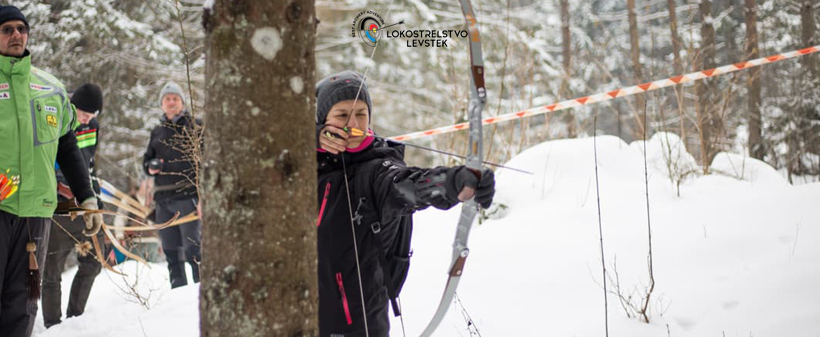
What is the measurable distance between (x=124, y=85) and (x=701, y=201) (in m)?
10.1

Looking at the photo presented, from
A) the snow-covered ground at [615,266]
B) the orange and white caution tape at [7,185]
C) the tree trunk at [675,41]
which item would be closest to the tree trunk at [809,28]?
the tree trunk at [675,41]

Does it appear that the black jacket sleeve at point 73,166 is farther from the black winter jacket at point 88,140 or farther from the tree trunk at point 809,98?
the tree trunk at point 809,98

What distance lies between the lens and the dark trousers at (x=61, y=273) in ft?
13.9

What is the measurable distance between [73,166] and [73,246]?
1.65 metres

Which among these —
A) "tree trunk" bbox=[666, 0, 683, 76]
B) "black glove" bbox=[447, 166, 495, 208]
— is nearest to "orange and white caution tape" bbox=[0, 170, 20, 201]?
"black glove" bbox=[447, 166, 495, 208]

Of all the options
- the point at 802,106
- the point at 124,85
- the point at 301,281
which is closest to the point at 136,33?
the point at 124,85

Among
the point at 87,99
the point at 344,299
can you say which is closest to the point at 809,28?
the point at 344,299

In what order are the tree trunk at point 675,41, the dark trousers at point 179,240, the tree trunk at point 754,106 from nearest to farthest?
the dark trousers at point 179,240 → the tree trunk at point 675,41 → the tree trunk at point 754,106

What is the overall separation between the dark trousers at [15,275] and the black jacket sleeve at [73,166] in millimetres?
457

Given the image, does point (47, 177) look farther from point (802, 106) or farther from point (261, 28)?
point (802, 106)

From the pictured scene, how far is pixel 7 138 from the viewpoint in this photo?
2.60 metres

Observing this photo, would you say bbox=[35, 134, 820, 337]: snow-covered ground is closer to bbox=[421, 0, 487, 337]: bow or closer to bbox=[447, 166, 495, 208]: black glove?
bbox=[421, 0, 487, 337]: bow

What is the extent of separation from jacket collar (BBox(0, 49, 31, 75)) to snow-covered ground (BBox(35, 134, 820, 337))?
1.73 m

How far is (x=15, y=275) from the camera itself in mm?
2568
